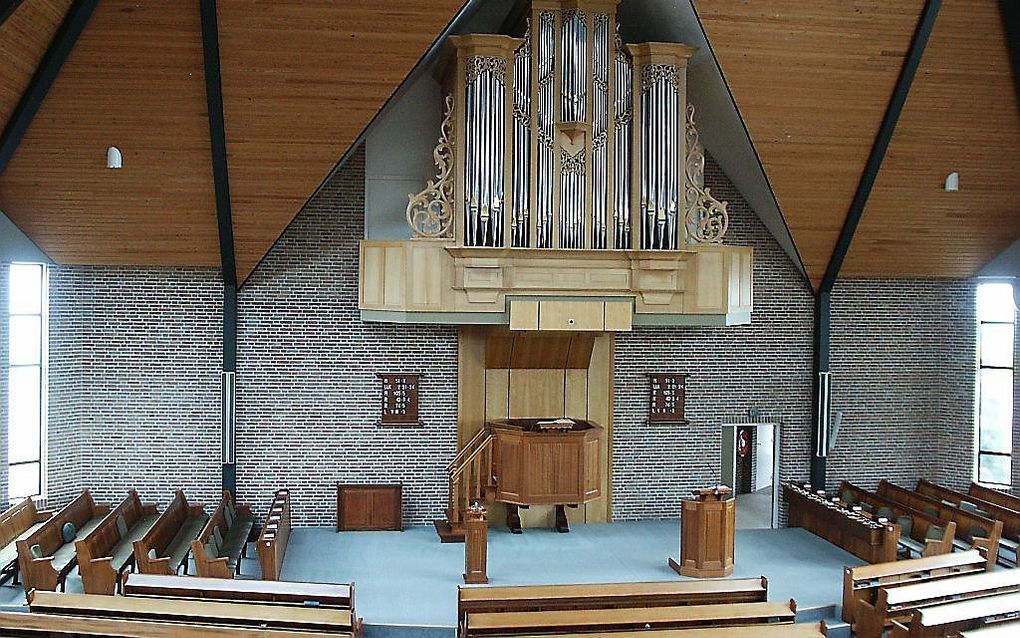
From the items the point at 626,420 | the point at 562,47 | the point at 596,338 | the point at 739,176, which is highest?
the point at 562,47

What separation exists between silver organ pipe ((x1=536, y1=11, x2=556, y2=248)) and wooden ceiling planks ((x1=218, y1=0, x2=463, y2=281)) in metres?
1.92

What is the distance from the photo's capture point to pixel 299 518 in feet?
46.4

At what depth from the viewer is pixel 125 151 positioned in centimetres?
1160

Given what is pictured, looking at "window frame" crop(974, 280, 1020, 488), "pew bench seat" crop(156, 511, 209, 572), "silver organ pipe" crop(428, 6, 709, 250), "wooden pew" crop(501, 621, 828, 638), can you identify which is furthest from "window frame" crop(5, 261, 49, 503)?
"window frame" crop(974, 280, 1020, 488)

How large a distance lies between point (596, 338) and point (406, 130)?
381cm

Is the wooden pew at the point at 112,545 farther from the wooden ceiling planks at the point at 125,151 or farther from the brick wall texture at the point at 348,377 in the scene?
Answer: the wooden ceiling planks at the point at 125,151

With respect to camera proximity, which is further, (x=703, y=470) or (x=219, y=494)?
(x=703, y=470)

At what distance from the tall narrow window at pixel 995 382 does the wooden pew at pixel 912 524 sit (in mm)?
2026

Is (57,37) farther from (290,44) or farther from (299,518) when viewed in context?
(299,518)

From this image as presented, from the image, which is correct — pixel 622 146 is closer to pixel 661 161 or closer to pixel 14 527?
pixel 661 161

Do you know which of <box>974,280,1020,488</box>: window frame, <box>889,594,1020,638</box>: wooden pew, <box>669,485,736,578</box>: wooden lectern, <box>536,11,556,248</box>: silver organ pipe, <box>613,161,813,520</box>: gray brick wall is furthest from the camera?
<box>974,280,1020,488</box>: window frame

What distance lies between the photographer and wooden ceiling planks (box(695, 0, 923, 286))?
36.3 feet

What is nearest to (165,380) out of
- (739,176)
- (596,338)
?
(596,338)

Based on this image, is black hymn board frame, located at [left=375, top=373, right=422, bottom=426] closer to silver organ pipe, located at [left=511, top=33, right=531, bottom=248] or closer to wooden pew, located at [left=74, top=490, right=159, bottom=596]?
silver organ pipe, located at [left=511, top=33, right=531, bottom=248]
